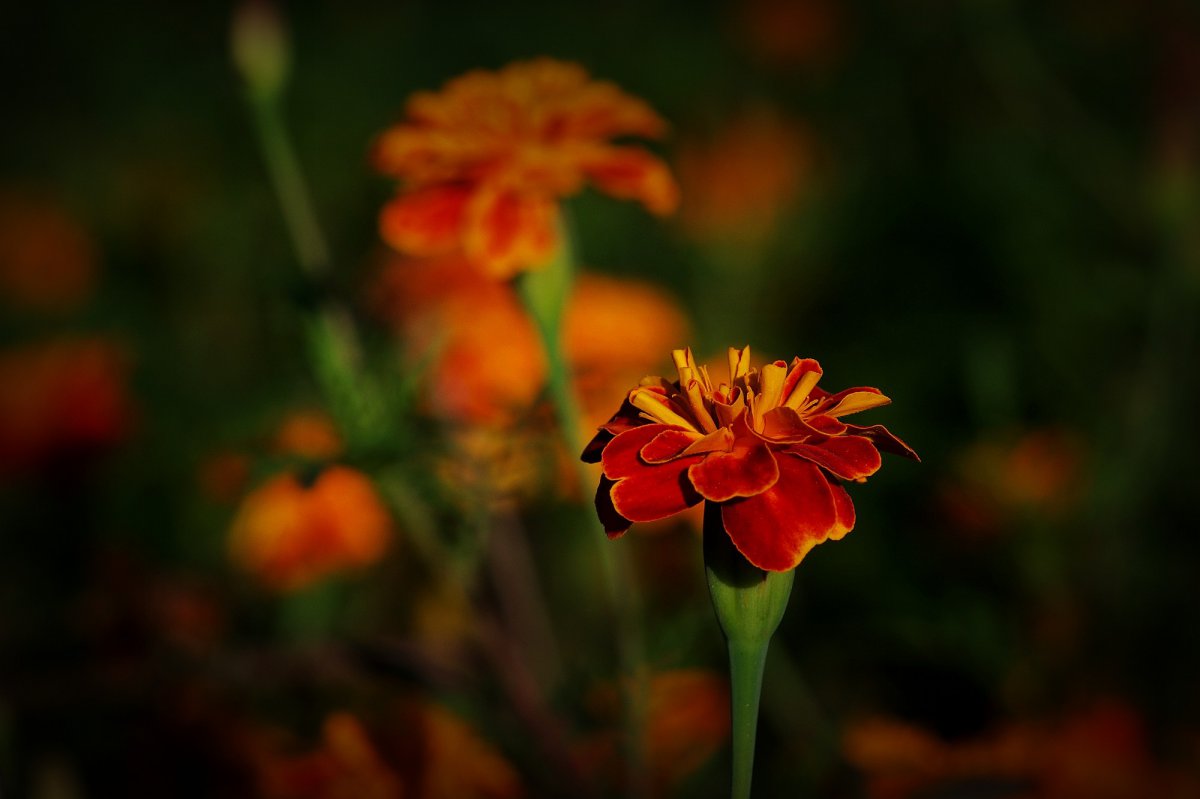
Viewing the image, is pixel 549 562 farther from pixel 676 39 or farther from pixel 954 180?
pixel 676 39

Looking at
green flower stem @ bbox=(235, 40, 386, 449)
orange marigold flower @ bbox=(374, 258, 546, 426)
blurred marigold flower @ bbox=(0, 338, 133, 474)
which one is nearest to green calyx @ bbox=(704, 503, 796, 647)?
green flower stem @ bbox=(235, 40, 386, 449)

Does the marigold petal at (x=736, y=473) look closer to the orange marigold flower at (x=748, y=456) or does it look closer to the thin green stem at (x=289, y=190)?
the orange marigold flower at (x=748, y=456)

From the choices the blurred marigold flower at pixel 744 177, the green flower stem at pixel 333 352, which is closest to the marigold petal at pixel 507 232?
the green flower stem at pixel 333 352

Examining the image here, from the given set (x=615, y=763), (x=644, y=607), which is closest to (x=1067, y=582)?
(x=644, y=607)

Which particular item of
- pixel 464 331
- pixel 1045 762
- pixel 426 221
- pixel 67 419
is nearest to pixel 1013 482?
pixel 1045 762

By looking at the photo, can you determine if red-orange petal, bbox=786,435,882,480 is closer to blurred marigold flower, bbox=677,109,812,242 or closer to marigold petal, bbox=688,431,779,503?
marigold petal, bbox=688,431,779,503

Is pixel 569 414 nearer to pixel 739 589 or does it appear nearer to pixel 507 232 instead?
pixel 507 232
